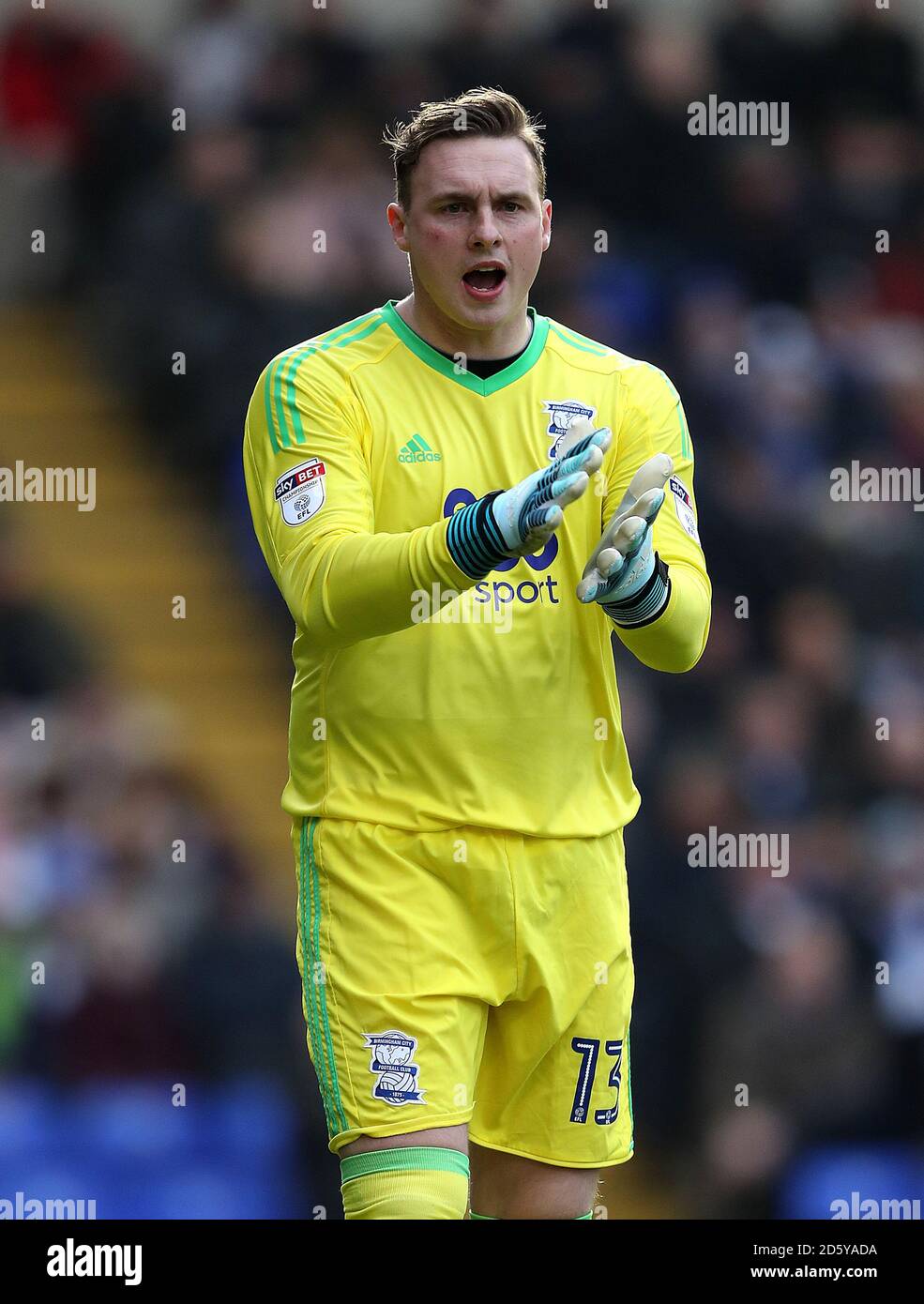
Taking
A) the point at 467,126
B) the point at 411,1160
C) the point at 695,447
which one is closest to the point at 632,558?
the point at 467,126

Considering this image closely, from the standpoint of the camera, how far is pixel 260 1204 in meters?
5.36

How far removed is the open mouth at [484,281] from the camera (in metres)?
3.16

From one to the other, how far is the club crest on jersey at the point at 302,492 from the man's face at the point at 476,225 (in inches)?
14.6

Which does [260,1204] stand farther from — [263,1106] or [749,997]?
[749,997]

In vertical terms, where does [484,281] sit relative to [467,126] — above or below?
below

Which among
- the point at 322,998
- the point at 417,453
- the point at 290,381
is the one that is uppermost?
the point at 290,381

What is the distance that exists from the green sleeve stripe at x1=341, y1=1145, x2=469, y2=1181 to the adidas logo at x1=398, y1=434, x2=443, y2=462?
1107 mm

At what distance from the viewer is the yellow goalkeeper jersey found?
10.1ft

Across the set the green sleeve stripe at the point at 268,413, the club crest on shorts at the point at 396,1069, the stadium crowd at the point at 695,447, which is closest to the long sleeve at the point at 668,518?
the green sleeve stripe at the point at 268,413

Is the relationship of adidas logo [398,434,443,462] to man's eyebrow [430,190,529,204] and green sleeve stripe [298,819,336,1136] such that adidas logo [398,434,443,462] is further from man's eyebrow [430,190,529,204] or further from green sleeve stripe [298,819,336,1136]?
green sleeve stripe [298,819,336,1136]

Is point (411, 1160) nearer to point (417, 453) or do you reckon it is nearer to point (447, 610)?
point (447, 610)

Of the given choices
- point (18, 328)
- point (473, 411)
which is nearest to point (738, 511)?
point (18, 328)

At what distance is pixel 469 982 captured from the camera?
306cm

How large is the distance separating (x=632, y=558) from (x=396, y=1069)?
0.88 m
